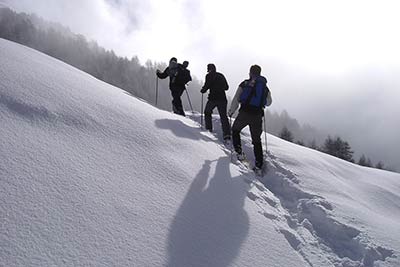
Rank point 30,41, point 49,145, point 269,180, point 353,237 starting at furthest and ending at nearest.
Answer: point 30,41 < point 269,180 < point 353,237 < point 49,145

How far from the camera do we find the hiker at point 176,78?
12.0m

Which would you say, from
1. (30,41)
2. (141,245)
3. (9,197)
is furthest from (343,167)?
(30,41)

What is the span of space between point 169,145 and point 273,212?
216cm

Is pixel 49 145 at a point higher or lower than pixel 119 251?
higher

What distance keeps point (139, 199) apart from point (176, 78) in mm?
8396

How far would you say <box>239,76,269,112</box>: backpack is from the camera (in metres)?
7.93

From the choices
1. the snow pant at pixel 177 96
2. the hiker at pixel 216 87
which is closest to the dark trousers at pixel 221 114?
the hiker at pixel 216 87

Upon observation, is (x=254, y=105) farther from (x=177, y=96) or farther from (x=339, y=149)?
(x=339, y=149)

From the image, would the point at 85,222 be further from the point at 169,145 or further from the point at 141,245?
the point at 169,145

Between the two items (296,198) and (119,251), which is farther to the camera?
(296,198)

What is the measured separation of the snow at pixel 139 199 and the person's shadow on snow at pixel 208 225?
0.02m

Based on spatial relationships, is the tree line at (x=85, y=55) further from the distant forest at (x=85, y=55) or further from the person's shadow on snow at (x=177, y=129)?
the person's shadow on snow at (x=177, y=129)

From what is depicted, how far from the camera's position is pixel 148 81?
4914 inches

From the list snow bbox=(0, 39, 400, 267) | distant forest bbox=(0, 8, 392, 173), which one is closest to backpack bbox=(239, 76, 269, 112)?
snow bbox=(0, 39, 400, 267)
